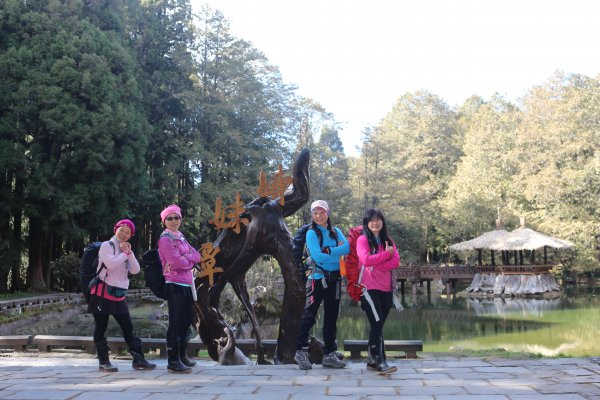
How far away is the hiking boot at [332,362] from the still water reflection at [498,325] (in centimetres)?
577

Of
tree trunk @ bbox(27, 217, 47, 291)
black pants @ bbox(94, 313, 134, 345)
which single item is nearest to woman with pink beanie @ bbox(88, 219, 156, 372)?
black pants @ bbox(94, 313, 134, 345)

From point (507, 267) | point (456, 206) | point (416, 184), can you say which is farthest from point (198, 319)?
point (416, 184)

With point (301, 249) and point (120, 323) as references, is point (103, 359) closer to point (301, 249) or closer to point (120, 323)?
point (120, 323)

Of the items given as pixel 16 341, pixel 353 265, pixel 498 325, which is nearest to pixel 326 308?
pixel 353 265

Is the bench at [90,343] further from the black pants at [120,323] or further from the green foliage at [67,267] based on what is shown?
the green foliage at [67,267]

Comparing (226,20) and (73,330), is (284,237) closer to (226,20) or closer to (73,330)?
(73,330)

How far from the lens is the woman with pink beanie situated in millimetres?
4707

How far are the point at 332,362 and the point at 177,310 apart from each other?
131 cm

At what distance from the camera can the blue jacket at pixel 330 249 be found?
462cm

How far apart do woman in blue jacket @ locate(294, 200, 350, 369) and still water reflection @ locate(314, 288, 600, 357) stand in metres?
5.79

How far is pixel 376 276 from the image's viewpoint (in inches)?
176

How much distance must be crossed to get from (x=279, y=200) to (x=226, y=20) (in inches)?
793

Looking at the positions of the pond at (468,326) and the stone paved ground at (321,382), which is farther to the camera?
the pond at (468,326)

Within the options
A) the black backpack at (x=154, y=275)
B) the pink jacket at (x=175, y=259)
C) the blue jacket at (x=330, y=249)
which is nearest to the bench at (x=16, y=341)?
the black backpack at (x=154, y=275)
